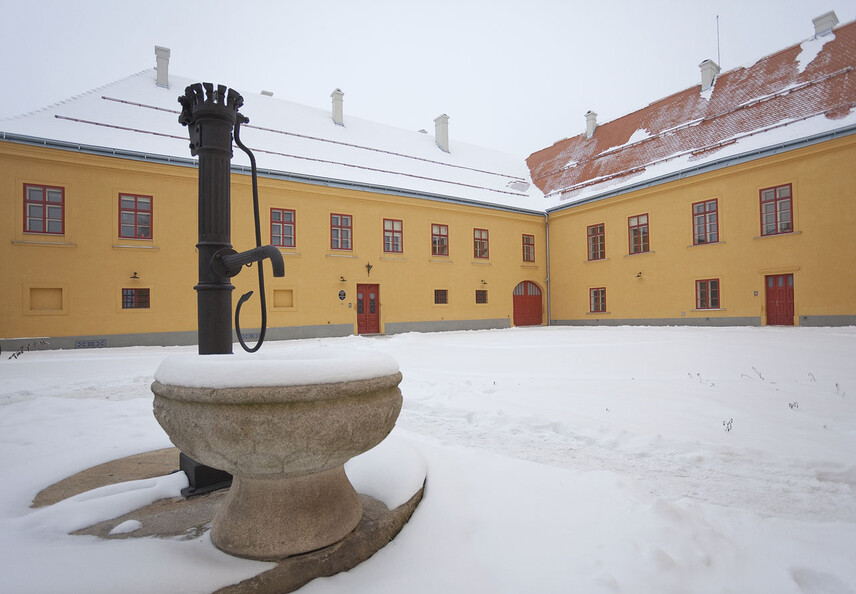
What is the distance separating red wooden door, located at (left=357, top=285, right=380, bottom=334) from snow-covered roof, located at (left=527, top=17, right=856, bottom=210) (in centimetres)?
1086

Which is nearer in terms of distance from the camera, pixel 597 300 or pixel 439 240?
pixel 439 240

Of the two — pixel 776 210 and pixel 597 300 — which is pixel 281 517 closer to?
pixel 776 210

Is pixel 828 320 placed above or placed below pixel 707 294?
below

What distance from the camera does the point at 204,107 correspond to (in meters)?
2.90

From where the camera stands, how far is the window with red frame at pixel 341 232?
1755 cm

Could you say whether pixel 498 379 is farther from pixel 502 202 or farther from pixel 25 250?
pixel 502 202

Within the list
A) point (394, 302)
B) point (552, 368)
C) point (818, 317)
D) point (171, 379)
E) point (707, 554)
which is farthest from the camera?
point (394, 302)

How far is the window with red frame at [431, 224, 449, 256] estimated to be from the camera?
20.0m

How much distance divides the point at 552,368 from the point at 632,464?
4.48m

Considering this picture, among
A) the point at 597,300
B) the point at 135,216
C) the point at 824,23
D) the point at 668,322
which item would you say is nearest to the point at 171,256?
the point at 135,216

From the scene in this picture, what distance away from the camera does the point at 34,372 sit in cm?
833

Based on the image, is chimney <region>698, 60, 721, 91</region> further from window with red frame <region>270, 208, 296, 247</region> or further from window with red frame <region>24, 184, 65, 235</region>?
window with red frame <region>24, 184, 65, 235</region>

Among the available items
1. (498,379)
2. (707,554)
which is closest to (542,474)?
(707,554)

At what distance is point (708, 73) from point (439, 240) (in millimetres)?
14665
